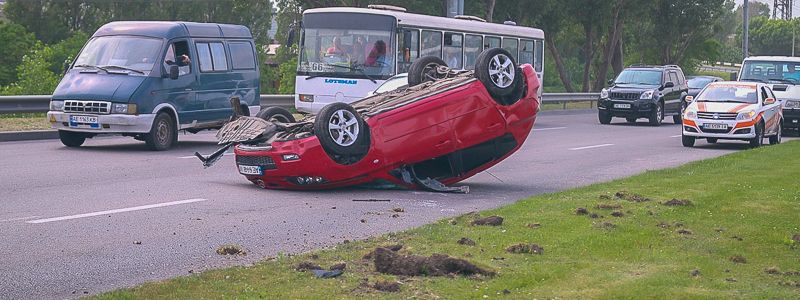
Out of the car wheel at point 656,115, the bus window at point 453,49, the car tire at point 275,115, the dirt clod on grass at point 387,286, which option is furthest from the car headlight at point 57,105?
the car wheel at point 656,115

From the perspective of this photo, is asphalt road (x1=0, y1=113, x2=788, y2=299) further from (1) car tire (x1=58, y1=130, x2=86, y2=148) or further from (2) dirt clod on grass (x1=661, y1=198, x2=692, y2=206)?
(2) dirt clod on grass (x1=661, y1=198, x2=692, y2=206)

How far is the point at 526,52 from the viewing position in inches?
1286

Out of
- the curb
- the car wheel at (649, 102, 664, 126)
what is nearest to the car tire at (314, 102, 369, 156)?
the curb

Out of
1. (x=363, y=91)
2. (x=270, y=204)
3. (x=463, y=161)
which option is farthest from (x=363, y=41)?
(x=270, y=204)

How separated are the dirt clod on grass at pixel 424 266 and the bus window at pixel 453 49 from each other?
64.9 ft

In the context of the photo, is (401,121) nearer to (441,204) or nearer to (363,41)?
(441,204)

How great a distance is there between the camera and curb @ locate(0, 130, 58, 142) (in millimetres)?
22156

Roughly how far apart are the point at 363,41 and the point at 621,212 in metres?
14.6

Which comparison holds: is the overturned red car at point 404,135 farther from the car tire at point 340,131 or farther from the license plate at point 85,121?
the license plate at point 85,121

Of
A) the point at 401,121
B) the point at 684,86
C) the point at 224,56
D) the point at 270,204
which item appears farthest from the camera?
the point at 684,86

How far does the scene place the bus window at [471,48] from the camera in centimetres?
2862

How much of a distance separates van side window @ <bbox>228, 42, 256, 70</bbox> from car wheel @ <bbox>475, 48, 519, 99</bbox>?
8985 mm

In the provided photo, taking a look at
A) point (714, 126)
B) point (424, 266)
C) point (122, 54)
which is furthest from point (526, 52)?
point (424, 266)

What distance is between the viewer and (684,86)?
126 feet
